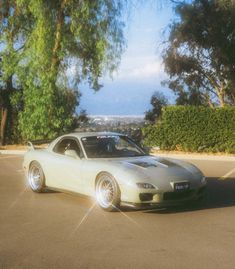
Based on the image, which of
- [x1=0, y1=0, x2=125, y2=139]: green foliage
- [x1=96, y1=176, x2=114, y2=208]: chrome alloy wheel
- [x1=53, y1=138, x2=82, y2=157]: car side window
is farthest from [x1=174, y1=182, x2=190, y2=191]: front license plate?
[x1=0, y1=0, x2=125, y2=139]: green foliage

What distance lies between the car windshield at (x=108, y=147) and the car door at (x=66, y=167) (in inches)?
7.6

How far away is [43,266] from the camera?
6.07 m

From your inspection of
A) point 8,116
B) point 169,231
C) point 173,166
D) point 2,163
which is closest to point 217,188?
point 173,166

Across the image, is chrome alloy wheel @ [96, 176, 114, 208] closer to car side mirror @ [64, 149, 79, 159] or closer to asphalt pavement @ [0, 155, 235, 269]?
asphalt pavement @ [0, 155, 235, 269]

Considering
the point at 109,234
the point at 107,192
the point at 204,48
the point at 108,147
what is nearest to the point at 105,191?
the point at 107,192

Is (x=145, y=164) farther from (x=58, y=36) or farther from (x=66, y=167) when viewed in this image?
(x=58, y=36)

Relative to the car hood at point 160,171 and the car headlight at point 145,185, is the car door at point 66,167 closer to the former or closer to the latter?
the car hood at point 160,171

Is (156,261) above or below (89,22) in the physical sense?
below

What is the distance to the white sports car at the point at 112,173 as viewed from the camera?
8898 mm

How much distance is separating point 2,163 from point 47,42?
759 centimetres

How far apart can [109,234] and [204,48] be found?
2474cm

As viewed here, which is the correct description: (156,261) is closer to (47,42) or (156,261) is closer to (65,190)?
(65,190)

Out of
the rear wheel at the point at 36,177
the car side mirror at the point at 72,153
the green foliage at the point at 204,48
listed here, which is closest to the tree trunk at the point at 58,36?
the green foliage at the point at 204,48

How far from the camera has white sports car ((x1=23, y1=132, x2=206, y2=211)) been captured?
8.90 meters
